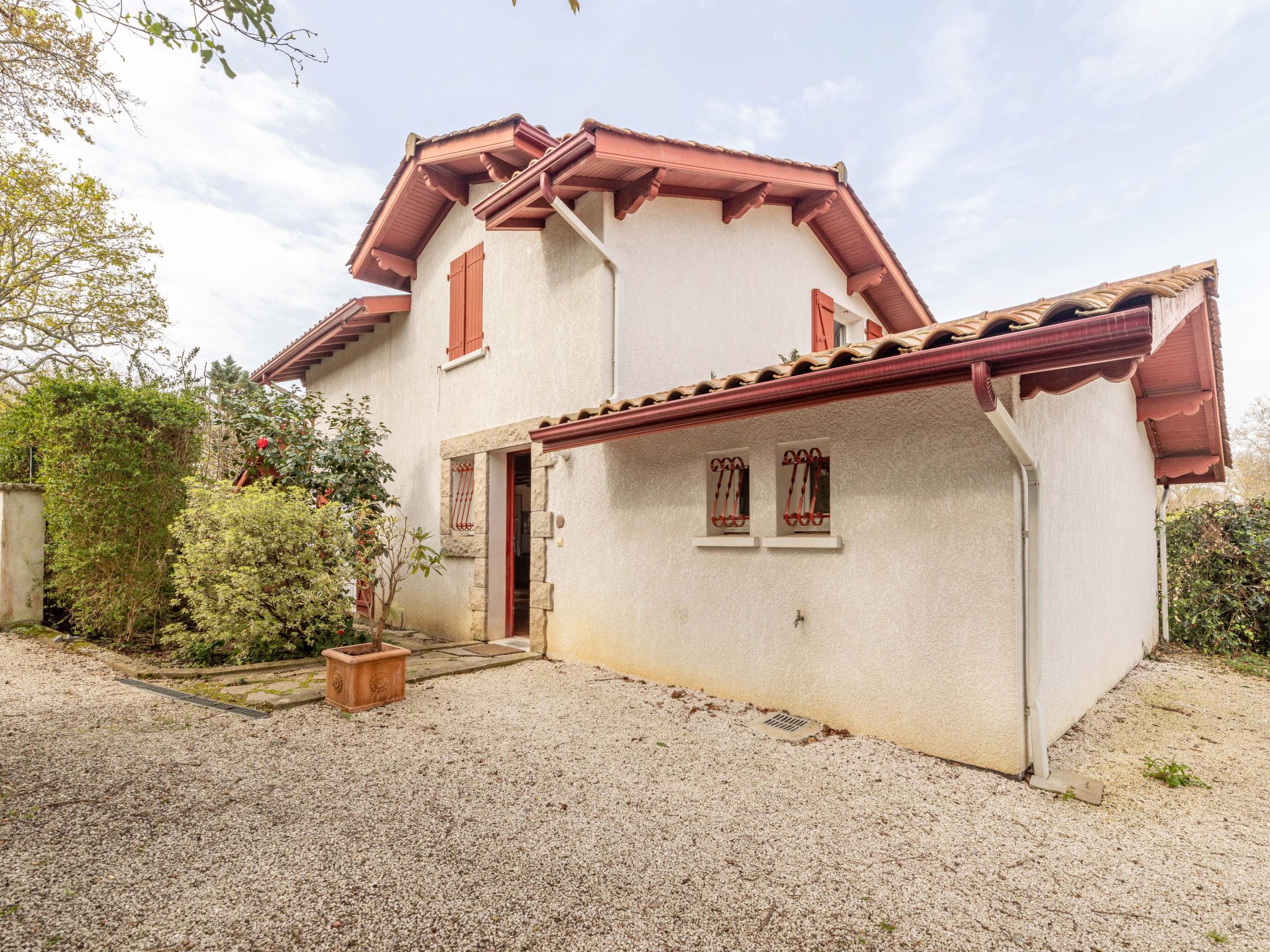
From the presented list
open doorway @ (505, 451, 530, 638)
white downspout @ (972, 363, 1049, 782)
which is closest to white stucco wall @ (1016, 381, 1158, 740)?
white downspout @ (972, 363, 1049, 782)

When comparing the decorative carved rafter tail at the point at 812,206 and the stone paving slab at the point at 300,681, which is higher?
the decorative carved rafter tail at the point at 812,206

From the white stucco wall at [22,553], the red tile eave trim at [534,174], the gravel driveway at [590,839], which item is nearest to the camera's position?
the gravel driveway at [590,839]

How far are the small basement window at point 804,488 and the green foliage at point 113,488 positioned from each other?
7487 mm

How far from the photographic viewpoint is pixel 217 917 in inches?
96.3

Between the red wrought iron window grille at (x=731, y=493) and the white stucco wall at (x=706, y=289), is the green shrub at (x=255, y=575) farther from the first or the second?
the red wrought iron window grille at (x=731, y=493)

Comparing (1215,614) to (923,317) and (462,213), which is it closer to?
(923,317)

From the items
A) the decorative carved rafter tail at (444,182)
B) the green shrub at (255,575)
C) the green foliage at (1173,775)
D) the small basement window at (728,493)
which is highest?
the decorative carved rafter tail at (444,182)

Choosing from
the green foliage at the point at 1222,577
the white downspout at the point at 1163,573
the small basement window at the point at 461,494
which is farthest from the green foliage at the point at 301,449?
the green foliage at the point at 1222,577

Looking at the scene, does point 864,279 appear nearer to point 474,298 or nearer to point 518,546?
point 474,298

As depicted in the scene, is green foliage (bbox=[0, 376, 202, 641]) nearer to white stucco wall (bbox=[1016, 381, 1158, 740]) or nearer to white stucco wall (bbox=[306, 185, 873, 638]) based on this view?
white stucco wall (bbox=[306, 185, 873, 638])

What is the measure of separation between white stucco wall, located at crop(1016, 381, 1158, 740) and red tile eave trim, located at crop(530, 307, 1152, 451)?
915 mm

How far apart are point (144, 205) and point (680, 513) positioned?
16975mm

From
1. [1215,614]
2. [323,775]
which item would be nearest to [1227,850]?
[323,775]

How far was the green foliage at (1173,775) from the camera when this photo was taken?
3959mm
